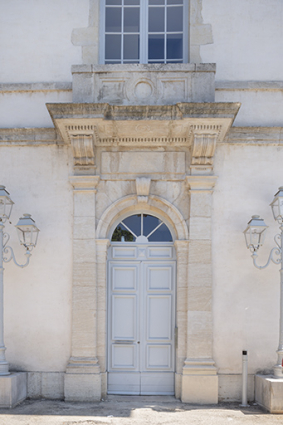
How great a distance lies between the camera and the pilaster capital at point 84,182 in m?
7.56

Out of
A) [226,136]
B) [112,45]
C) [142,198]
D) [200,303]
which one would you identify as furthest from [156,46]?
[200,303]

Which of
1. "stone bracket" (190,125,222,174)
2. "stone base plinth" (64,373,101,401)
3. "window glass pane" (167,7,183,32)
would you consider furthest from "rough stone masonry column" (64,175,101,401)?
"window glass pane" (167,7,183,32)

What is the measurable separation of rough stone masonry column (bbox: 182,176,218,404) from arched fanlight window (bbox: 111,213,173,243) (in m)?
0.56

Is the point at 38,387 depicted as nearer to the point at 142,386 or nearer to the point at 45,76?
the point at 142,386

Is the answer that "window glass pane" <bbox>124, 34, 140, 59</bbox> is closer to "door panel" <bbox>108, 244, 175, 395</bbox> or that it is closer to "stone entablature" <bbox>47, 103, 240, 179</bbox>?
"stone entablature" <bbox>47, 103, 240, 179</bbox>

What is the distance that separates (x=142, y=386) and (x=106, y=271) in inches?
67.8

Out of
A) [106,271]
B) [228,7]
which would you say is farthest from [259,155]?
[106,271]

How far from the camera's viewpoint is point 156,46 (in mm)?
8109

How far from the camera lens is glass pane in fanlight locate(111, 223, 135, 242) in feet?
25.9

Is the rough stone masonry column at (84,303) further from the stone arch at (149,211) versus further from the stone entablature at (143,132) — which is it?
the stone entablature at (143,132)

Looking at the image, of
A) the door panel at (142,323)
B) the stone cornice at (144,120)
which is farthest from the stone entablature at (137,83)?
the door panel at (142,323)

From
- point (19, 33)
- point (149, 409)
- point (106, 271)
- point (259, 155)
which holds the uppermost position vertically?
point (19, 33)

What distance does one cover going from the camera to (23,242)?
23.9 feet

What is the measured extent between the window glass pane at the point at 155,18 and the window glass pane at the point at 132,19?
0.61 ft
